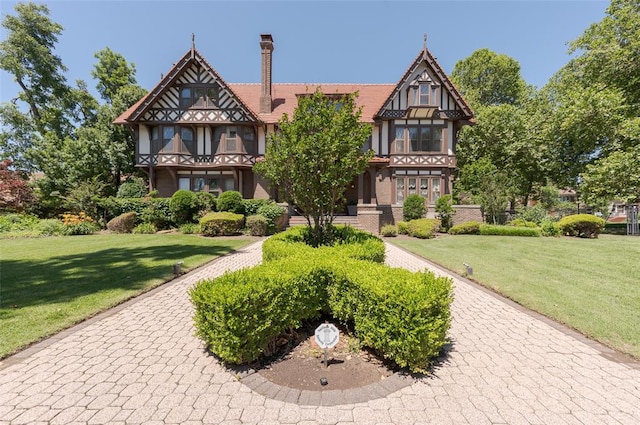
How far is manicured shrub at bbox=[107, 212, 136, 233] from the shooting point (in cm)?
1633

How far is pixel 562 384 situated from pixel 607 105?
2660cm

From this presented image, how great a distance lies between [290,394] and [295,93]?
2273cm

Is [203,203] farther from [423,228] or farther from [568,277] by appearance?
[568,277]

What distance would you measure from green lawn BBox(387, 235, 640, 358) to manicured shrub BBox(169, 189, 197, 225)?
526 inches

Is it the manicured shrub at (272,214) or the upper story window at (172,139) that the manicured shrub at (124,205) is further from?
the manicured shrub at (272,214)

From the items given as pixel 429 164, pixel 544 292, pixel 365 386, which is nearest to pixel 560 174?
pixel 429 164

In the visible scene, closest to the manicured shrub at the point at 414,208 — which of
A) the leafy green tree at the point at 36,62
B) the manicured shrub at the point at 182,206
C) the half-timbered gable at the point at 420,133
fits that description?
the half-timbered gable at the point at 420,133

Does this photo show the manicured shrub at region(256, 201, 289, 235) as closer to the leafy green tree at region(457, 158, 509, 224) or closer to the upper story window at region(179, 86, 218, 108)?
the upper story window at region(179, 86, 218, 108)

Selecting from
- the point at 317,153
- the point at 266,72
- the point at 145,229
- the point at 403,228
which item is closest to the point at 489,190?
the point at 403,228

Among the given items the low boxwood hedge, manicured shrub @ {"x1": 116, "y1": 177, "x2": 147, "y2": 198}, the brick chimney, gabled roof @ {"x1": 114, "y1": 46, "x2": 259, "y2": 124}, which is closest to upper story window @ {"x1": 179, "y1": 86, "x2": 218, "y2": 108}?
gabled roof @ {"x1": 114, "y1": 46, "x2": 259, "y2": 124}

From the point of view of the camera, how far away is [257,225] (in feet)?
51.4

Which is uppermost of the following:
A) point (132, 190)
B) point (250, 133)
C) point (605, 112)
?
point (605, 112)

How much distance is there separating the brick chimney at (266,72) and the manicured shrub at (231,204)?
28.1ft

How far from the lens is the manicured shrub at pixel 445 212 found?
714 inches
